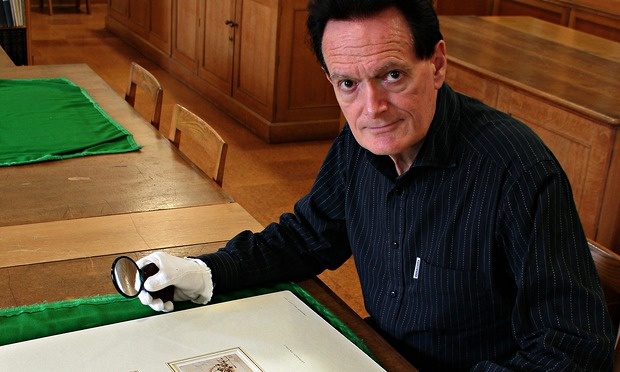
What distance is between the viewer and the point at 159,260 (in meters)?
1.51

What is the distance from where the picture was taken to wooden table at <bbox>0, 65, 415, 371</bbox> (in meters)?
1.58

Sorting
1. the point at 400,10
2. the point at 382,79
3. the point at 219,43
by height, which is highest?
the point at 400,10

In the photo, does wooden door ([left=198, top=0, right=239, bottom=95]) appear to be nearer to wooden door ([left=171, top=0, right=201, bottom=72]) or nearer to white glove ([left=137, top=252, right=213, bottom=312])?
wooden door ([left=171, top=0, right=201, bottom=72])

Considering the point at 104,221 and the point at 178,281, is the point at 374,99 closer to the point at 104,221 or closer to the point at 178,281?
the point at 178,281

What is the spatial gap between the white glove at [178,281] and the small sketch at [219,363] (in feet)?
0.61

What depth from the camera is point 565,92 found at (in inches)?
125

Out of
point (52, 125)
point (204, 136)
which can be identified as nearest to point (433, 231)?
point (204, 136)

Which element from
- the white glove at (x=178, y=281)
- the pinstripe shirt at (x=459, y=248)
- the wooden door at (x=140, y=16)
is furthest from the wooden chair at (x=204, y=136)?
the wooden door at (x=140, y=16)

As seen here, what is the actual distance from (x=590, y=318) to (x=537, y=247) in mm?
129

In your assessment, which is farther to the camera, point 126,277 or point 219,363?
point 126,277

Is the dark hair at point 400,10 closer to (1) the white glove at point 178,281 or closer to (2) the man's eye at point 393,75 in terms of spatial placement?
(2) the man's eye at point 393,75

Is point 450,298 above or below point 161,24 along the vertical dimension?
above

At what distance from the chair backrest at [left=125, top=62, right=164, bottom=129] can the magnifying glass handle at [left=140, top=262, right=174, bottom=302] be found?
4.34ft

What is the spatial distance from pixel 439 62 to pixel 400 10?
0.46ft
